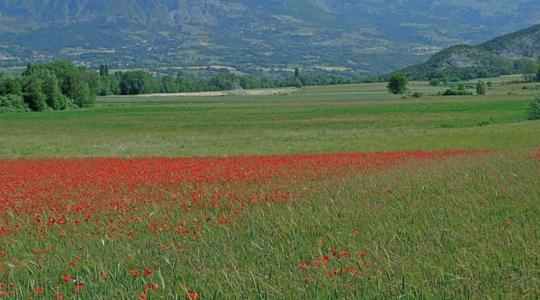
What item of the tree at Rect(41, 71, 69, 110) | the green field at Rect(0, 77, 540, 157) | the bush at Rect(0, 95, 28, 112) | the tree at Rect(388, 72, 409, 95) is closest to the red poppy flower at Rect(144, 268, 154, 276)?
the green field at Rect(0, 77, 540, 157)

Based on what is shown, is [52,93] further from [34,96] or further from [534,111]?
[534,111]

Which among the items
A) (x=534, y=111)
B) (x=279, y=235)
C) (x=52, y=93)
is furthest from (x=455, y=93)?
(x=279, y=235)

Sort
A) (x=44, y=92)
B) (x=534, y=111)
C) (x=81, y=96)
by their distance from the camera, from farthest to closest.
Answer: (x=81, y=96) → (x=44, y=92) → (x=534, y=111)

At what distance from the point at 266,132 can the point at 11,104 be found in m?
64.8

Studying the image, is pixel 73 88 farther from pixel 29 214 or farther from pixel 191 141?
pixel 29 214

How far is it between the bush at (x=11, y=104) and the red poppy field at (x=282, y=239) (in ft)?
352

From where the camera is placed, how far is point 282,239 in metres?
7.82

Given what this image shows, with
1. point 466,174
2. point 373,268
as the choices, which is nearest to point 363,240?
point 373,268

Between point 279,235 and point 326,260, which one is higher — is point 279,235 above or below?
below

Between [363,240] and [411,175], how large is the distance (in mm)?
6319

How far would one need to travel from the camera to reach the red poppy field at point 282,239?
5910 mm

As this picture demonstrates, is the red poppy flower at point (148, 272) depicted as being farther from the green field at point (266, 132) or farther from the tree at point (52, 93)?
the tree at point (52, 93)

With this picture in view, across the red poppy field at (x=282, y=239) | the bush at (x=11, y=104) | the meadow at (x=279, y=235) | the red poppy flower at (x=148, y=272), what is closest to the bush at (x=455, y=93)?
the bush at (x=11, y=104)

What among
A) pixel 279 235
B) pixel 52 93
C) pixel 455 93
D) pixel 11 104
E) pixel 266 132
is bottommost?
pixel 455 93
